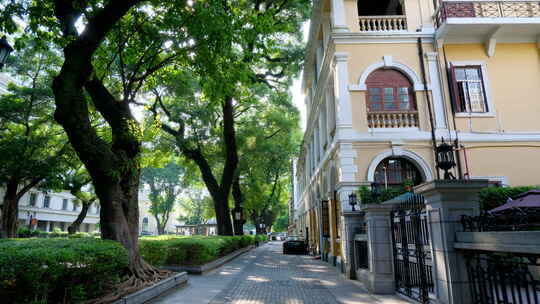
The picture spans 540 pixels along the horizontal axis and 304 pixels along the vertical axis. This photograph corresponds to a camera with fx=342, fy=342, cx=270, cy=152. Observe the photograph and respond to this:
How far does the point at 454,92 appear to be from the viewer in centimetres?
1413

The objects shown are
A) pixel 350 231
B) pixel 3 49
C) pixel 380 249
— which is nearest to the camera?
pixel 3 49

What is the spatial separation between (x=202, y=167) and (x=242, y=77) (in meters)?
11.6

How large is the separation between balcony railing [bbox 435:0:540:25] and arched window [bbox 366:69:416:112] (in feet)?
9.68

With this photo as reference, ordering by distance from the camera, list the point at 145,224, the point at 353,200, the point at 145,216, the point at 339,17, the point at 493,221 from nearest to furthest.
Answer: the point at 493,221 < the point at 353,200 < the point at 339,17 < the point at 145,224 < the point at 145,216

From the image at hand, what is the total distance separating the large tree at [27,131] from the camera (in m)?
17.7

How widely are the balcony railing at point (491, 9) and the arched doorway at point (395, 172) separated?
6.16m

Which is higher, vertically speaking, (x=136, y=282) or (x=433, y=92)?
(x=433, y=92)

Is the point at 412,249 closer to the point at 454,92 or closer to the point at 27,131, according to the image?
the point at 454,92

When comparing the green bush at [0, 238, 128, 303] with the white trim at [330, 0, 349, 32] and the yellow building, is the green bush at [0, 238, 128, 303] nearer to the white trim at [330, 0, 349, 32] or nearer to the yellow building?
the yellow building

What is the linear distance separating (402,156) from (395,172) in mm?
749

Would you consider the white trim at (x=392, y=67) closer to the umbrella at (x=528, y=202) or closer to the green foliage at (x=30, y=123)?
the umbrella at (x=528, y=202)

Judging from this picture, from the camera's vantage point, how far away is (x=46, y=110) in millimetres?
19828

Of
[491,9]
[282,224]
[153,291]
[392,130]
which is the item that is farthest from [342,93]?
[282,224]

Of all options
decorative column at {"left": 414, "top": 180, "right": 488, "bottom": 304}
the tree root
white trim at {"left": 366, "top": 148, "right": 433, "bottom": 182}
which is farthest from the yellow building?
decorative column at {"left": 414, "top": 180, "right": 488, "bottom": 304}
